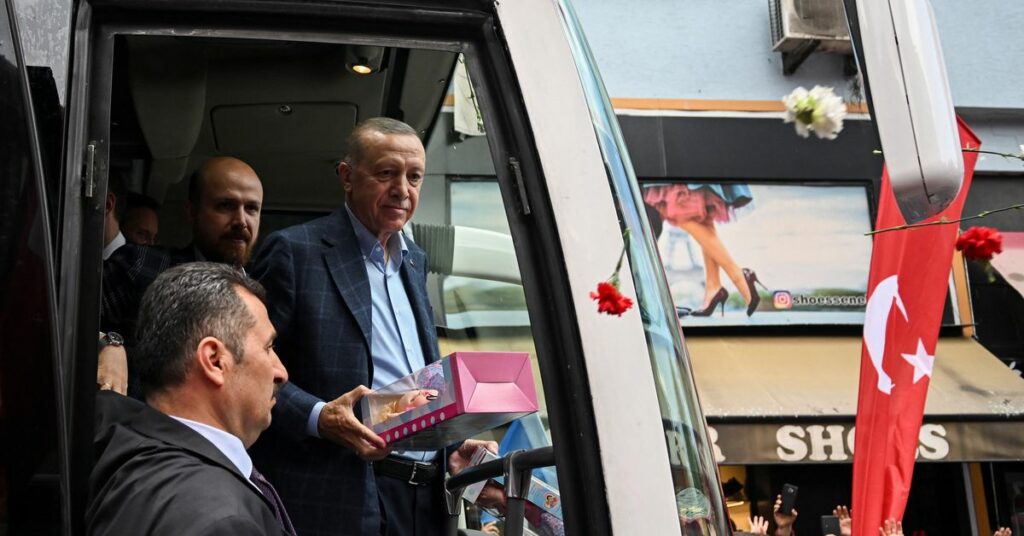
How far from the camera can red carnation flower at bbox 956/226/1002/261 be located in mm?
1638

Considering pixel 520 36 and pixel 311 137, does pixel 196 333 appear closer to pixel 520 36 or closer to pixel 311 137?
pixel 520 36

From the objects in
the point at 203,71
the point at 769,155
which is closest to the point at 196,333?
the point at 203,71

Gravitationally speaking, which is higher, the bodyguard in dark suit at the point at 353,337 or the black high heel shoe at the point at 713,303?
the black high heel shoe at the point at 713,303

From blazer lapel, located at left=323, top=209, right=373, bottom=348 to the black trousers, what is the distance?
0.33m

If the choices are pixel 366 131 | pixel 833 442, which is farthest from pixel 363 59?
pixel 833 442

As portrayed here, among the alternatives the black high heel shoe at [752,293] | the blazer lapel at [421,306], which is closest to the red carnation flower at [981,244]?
the blazer lapel at [421,306]

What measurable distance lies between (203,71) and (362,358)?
3.97 feet

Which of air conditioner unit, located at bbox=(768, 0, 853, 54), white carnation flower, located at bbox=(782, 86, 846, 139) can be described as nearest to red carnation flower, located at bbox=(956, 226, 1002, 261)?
white carnation flower, located at bbox=(782, 86, 846, 139)

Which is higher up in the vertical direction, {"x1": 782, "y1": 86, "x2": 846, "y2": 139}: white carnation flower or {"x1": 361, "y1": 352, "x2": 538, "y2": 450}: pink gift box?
{"x1": 782, "y1": 86, "x2": 846, "y2": 139}: white carnation flower

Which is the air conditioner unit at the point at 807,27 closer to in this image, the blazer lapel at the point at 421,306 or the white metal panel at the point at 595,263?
the blazer lapel at the point at 421,306

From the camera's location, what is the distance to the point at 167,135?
3.28 metres

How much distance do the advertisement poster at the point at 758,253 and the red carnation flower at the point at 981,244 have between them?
7.78m

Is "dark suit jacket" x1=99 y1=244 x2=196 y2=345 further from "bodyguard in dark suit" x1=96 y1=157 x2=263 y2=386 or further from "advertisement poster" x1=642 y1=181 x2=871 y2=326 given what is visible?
"advertisement poster" x1=642 y1=181 x2=871 y2=326

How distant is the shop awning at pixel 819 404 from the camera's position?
8.26 meters
